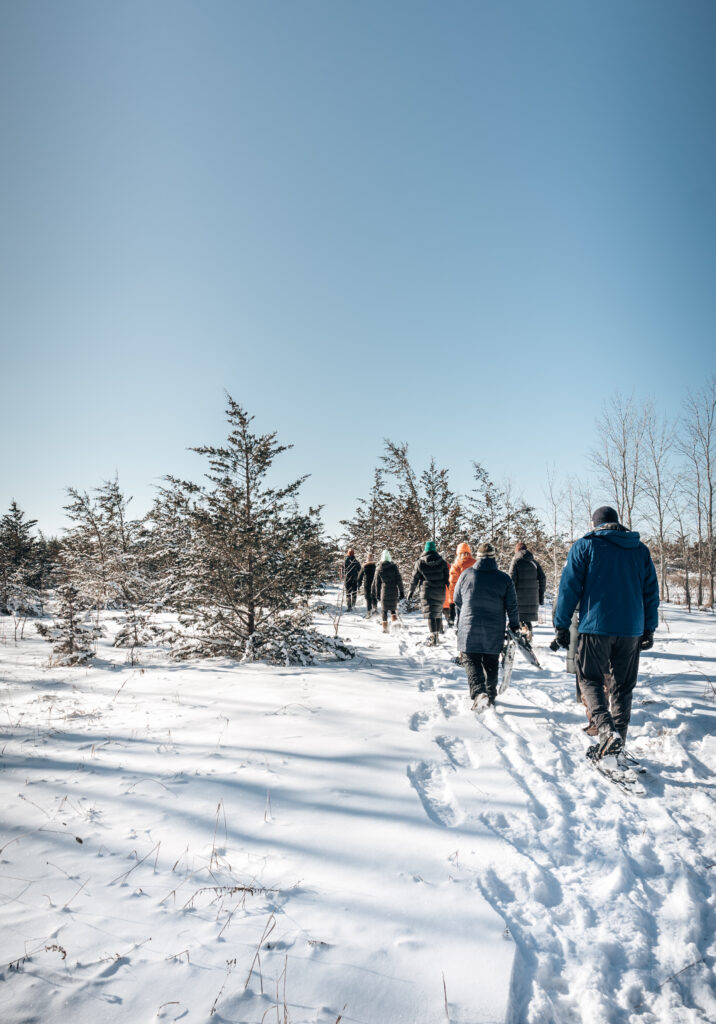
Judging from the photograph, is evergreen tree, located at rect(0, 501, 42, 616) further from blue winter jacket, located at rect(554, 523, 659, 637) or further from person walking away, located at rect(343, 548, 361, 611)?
blue winter jacket, located at rect(554, 523, 659, 637)

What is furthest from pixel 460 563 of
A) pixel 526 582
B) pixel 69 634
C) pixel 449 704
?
pixel 69 634

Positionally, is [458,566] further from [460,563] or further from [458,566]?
[460,563]

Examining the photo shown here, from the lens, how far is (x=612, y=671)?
396cm

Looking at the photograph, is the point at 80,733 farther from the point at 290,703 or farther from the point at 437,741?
the point at 437,741

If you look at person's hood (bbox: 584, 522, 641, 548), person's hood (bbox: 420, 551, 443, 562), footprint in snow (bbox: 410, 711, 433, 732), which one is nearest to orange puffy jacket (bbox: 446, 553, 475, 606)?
person's hood (bbox: 420, 551, 443, 562)

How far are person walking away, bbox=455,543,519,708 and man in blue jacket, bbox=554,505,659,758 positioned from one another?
1.38 m

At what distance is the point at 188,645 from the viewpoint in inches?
298

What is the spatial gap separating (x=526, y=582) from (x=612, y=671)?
5792mm

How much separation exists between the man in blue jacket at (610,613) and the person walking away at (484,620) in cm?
138

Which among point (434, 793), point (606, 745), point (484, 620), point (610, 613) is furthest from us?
point (484, 620)

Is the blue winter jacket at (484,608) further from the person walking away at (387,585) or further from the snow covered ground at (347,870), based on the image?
the person walking away at (387,585)

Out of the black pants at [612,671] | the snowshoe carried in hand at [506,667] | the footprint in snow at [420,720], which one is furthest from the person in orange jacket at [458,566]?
the black pants at [612,671]

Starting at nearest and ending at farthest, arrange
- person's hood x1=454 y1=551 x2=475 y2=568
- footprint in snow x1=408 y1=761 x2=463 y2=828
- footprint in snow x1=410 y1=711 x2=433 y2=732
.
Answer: footprint in snow x1=408 y1=761 x2=463 y2=828 → footprint in snow x1=410 y1=711 x2=433 y2=732 → person's hood x1=454 y1=551 x2=475 y2=568

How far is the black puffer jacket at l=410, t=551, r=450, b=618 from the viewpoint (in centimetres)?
948
